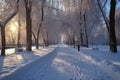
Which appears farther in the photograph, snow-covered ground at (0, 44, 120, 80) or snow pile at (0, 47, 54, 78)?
snow pile at (0, 47, 54, 78)

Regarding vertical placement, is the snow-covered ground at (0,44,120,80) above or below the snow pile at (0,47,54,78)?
below

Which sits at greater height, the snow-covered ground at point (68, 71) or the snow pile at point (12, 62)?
the snow pile at point (12, 62)

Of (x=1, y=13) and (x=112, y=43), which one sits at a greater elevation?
(x=1, y=13)

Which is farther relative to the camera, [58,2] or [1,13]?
[58,2]

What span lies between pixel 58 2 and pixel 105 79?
31136mm

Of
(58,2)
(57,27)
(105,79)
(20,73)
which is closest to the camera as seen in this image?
(105,79)

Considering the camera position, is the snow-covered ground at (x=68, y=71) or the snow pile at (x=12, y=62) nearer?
the snow-covered ground at (x=68, y=71)

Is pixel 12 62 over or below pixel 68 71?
over

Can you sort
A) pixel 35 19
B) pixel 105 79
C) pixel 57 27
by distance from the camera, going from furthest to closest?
pixel 57 27, pixel 35 19, pixel 105 79

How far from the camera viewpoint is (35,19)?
48.7 meters

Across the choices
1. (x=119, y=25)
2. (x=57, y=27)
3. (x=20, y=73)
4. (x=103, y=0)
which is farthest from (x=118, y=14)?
(x=20, y=73)

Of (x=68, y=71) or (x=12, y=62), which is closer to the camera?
(x=68, y=71)

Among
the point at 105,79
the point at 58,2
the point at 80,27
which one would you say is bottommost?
the point at 105,79

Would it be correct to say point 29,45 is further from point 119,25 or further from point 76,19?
point 119,25
